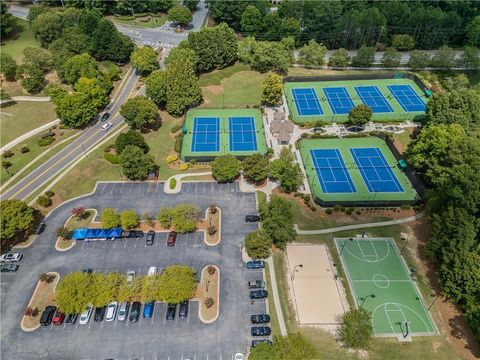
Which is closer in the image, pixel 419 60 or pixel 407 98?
pixel 407 98

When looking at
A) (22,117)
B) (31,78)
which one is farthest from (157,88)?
(31,78)

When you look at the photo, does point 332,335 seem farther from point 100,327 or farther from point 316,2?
point 316,2

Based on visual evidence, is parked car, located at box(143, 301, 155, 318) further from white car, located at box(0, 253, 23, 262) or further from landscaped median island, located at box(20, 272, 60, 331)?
white car, located at box(0, 253, 23, 262)

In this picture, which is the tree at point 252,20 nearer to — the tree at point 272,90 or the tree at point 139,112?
the tree at point 272,90

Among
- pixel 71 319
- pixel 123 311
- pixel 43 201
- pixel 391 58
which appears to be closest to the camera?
pixel 71 319

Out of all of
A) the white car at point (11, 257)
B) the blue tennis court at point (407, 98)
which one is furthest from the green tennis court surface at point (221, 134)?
the blue tennis court at point (407, 98)

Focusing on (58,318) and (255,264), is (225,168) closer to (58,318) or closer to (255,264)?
(255,264)
